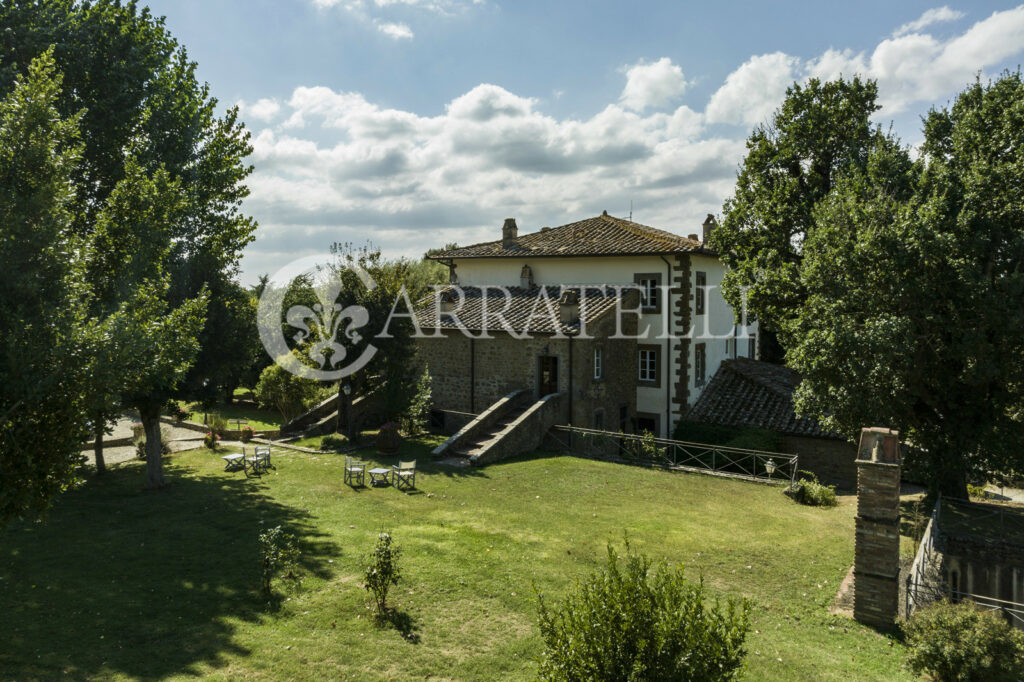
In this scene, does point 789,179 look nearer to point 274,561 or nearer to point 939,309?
point 939,309

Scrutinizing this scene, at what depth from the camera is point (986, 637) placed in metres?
6.80

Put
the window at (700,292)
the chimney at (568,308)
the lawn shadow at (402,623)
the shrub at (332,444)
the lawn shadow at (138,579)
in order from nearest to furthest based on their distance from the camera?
the lawn shadow at (138,579)
the lawn shadow at (402,623)
the shrub at (332,444)
the chimney at (568,308)
the window at (700,292)

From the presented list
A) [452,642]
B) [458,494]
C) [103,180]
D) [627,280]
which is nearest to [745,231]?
[627,280]

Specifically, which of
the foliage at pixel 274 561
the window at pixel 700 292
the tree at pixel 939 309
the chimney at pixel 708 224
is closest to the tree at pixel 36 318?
the foliage at pixel 274 561

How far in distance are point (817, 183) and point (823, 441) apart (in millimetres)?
9250

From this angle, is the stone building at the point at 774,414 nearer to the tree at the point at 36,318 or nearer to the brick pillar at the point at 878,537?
the brick pillar at the point at 878,537

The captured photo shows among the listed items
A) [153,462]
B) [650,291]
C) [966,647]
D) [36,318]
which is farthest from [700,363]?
[36,318]

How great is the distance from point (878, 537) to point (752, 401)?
53.7 ft

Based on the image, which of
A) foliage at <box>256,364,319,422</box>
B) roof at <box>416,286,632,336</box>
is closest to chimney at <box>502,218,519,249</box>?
Result: roof at <box>416,286,632,336</box>

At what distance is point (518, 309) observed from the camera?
2389cm

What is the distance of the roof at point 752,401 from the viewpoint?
70.7 feet

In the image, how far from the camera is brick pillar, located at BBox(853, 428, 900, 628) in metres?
8.37

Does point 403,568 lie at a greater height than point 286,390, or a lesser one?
lesser

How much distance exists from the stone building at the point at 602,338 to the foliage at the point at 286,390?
267 inches
